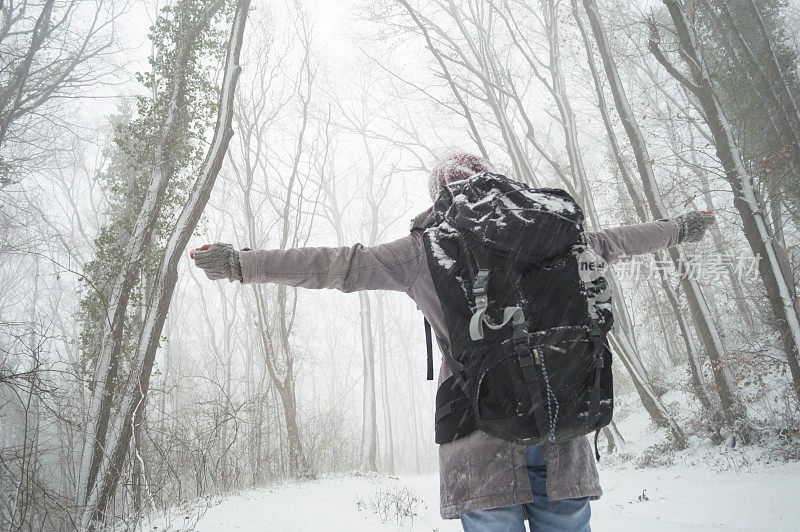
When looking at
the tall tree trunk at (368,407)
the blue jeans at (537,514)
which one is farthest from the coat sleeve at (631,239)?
the tall tree trunk at (368,407)

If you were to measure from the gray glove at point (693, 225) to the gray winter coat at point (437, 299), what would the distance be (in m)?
0.08

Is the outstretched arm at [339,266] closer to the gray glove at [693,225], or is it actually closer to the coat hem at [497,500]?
the coat hem at [497,500]

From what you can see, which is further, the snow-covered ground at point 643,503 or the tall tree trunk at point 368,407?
the tall tree trunk at point 368,407

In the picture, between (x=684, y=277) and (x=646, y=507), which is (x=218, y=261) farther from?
(x=684, y=277)

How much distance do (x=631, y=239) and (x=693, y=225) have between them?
0.39 meters

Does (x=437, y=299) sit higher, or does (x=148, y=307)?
(x=148, y=307)

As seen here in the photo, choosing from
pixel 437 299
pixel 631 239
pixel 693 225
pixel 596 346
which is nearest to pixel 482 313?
pixel 437 299

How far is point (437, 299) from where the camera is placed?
54.9 inches

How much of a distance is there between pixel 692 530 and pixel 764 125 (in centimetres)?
1227

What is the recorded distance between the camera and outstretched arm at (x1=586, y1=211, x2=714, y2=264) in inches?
63.9

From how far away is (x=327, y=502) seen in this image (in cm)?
601

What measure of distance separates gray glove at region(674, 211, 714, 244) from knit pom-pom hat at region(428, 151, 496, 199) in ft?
2.88

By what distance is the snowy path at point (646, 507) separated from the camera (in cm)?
343

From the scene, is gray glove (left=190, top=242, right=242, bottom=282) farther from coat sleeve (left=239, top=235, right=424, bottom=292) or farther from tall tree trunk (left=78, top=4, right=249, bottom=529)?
tall tree trunk (left=78, top=4, right=249, bottom=529)
